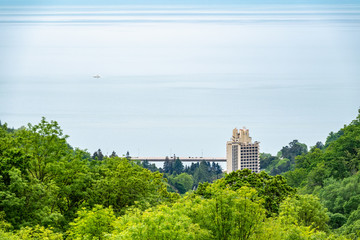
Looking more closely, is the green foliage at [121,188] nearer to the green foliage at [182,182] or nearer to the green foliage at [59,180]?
the green foliage at [59,180]

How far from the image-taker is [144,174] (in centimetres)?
3300

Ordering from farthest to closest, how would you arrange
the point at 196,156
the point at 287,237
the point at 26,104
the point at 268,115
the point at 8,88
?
1. the point at 8,88
2. the point at 26,104
3. the point at 268,115
4. the point at 196,156
5. the point at 287,237

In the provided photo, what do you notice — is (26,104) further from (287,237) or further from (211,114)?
(287,237)

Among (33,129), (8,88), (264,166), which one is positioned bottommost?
(33,129)

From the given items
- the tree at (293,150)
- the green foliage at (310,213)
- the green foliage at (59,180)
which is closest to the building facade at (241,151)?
the tree at (293,150)

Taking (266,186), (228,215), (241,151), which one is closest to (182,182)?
(241,151)

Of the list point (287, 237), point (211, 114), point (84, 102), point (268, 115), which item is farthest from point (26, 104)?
point (287, 237)

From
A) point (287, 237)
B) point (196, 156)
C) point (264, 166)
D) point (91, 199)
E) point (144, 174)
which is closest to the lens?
point (287, 237)

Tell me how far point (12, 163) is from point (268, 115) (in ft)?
431

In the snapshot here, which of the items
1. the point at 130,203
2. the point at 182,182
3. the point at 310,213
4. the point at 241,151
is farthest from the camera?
the point at 241,151

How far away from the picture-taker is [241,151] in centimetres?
13650

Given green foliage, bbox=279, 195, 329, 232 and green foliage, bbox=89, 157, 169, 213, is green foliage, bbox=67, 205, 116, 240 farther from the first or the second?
green foliage, bbox=279, 195, 329, 232

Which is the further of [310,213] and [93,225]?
[310,213]

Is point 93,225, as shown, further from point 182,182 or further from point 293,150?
point 293,150
